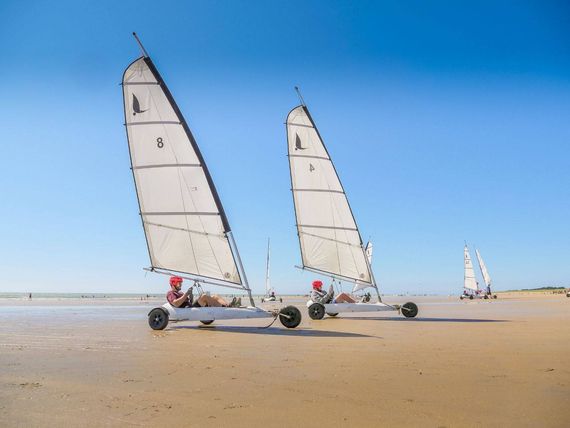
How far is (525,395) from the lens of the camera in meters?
4.59

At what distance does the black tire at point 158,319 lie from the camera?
1241cm

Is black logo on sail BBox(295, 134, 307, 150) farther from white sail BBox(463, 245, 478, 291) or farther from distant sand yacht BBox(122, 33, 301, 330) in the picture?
white sail BBox(463, 245, 478, 291)

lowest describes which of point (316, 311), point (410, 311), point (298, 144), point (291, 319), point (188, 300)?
point (410, 311)

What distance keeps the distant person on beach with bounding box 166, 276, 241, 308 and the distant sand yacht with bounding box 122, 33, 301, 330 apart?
942mm

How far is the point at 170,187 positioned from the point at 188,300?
389 cm

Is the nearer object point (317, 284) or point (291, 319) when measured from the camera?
point (291, 319)

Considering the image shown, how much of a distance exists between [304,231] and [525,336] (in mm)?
12299

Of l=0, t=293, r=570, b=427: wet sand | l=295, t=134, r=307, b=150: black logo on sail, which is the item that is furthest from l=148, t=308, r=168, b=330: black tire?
l=295, t=134, r=307, b=150: black logo on sail

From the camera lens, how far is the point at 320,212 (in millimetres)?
21781

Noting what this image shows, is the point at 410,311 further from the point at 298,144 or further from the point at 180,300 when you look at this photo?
the point at 180,300

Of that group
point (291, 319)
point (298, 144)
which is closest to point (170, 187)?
point (291, 319)

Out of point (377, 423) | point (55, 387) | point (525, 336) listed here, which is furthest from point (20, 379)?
point (525, 336)

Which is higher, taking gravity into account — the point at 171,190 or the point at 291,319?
the point at 171,190

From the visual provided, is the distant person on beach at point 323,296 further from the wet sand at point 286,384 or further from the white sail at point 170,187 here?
the wet sand at point 286,384
